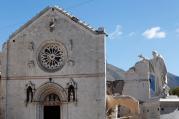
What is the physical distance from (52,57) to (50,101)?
2.80m

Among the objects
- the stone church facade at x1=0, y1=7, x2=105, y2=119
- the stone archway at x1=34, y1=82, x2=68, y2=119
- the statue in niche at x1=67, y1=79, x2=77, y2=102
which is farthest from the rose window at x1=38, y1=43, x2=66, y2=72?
the statue in niche at x1=67, y1=79, x2=77, y2=102

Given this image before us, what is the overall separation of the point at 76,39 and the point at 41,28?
2.56m

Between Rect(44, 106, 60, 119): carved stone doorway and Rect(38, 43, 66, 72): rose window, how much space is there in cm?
246

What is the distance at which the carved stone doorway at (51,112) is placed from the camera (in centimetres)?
2936

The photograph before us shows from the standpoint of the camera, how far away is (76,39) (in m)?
28.9

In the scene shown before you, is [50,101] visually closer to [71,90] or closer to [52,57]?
[71,90]

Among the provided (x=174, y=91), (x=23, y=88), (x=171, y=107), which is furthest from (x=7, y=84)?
(x=174, y=91)

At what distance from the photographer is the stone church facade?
28125mm

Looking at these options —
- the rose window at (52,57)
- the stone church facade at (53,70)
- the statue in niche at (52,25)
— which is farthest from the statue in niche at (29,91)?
the statue in niche at (52,25)

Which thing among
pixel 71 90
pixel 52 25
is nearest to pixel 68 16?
pixel 52 25

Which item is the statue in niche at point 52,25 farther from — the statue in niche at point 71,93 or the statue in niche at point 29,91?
the statue in niche at point 71,93

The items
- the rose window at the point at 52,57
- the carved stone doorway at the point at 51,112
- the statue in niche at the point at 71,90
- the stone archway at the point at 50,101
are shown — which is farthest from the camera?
the carved stone doorway at the point at 51,112

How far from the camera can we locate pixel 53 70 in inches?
1144

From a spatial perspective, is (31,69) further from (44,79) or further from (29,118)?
(29,118)
